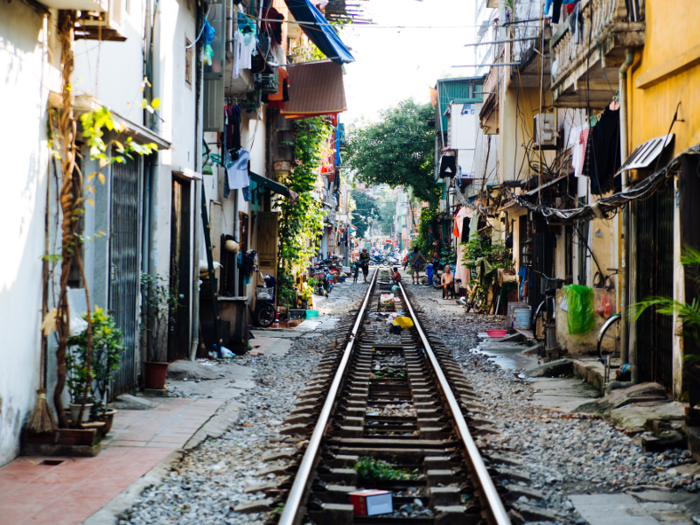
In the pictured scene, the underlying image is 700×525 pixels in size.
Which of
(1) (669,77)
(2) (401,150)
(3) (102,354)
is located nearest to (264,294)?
(3) (102,354)

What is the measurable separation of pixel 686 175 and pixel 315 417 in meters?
4.47

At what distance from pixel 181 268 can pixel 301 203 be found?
28.1 ft

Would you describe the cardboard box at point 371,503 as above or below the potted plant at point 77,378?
below

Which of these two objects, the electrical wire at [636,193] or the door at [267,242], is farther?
the door at [267,242]

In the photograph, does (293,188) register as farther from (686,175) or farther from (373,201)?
(373,201)

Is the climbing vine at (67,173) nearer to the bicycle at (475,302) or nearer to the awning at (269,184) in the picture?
the awning at (269,184)

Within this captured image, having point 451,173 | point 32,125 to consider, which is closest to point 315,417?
point 32,125

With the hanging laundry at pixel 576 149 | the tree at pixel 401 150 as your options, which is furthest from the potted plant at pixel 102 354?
the tree at pixel 401 150

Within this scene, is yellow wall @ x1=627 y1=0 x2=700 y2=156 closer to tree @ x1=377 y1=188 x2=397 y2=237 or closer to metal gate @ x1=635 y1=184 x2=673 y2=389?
metal gate @ x1=635 y1=184 x2=673 y2=389

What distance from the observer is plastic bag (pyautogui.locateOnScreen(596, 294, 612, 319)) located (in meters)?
10.9

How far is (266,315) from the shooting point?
55.1 feet

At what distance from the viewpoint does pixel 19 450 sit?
5.61 m

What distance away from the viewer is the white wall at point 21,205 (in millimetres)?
5234

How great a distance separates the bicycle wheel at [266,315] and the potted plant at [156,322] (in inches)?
271
